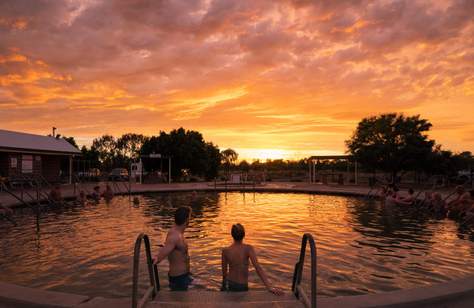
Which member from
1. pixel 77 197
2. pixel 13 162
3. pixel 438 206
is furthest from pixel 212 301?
pixel 13 162

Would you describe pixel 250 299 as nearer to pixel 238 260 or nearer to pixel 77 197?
pixel 238 260

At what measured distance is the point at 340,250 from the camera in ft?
30.8

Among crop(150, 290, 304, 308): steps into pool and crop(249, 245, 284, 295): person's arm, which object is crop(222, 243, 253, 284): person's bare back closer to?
crop(249, 245, 284, 295): person's arm

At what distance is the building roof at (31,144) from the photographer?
2603 cm

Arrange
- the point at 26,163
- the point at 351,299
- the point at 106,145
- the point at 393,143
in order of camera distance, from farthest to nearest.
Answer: the point at 106,145
the point at 393,143
the point at 26,163
the point at 351,299

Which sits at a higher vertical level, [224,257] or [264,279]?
[224,257]

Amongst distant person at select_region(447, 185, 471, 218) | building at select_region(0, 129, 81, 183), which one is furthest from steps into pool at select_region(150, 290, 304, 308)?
building at select_region(0, 129, 81, 183)

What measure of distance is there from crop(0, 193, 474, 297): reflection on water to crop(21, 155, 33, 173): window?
1447 cm

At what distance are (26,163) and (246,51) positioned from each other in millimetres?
21634

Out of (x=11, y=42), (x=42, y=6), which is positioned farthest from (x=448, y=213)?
(x=11, y=42)

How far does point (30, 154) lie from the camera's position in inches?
1139

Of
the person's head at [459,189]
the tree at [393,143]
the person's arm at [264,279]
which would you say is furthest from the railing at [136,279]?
the tree at [393,143]

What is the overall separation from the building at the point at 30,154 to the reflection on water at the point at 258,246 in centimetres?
1346

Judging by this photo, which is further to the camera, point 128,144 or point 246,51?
point 128,144
